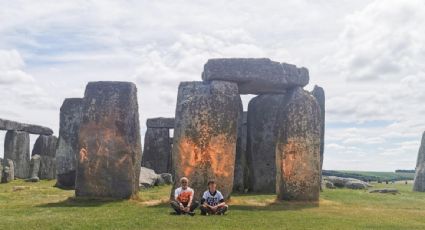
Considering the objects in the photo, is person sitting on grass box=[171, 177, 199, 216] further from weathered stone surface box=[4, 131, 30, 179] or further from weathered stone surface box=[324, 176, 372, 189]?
weathered stone surface box=[4, 131, 30, 179]

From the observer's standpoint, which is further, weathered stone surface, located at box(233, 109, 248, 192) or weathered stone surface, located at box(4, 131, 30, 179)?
weathered stone surface, located at box(4, 131, 30, 179)

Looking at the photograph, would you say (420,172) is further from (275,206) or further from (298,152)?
(275,206)

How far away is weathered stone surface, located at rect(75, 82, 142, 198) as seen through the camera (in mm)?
18969

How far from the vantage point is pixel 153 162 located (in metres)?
35.1

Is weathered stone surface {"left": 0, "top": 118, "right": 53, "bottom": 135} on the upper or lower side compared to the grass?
upper

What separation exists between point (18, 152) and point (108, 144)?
56.9ft

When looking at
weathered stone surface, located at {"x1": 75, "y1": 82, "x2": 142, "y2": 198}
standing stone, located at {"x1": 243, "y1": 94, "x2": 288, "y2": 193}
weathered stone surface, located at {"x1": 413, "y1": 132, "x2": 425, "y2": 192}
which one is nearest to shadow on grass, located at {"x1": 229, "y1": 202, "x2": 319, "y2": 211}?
weathered stone surface, located at {"x1": 75, "y1": 82, "x2": 142, "y2": 198}

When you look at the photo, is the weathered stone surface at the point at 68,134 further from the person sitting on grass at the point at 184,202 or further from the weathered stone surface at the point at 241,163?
the person sitting on grass at the point at 184,202

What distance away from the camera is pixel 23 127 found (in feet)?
116

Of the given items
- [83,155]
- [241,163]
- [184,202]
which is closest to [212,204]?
[184,202]

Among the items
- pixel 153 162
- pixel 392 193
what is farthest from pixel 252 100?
pixel 153 162

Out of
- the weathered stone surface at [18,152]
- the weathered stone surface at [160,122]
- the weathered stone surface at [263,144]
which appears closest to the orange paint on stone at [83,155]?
the weathered stone surface at [263,144]

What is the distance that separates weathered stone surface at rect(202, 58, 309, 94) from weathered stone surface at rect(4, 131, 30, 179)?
61.3 ft

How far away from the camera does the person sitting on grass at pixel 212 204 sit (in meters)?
15.1
